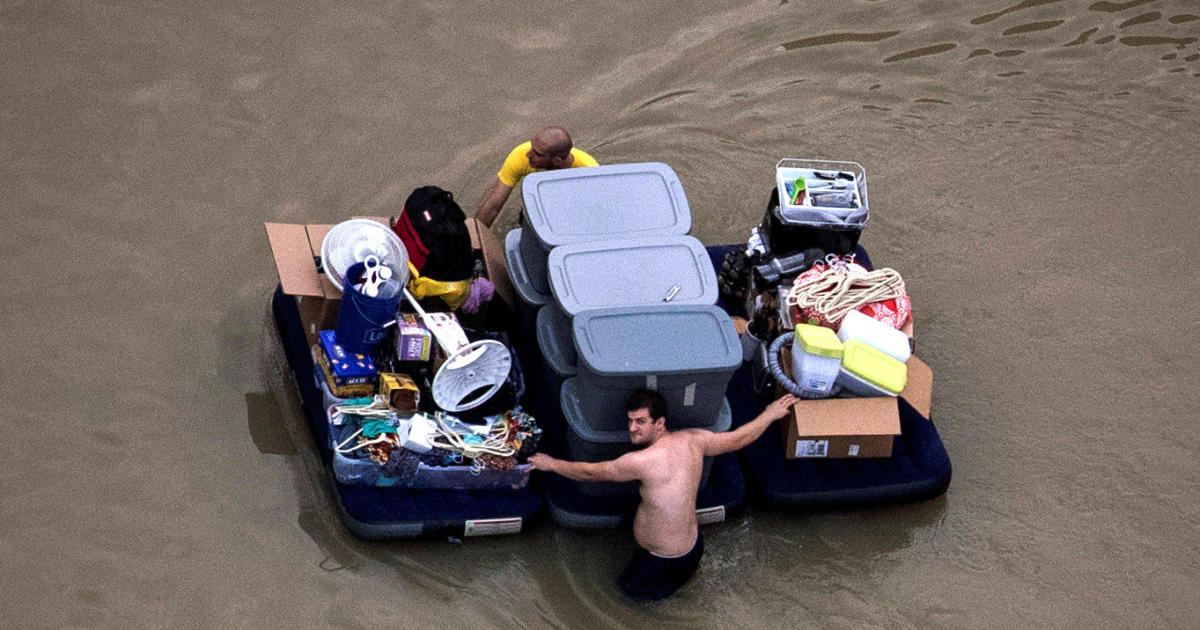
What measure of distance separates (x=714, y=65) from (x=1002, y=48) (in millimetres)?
2264

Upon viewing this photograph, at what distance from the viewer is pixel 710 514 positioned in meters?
6.65

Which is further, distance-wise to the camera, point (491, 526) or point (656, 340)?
point (491, 526)

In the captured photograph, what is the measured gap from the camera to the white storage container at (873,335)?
6.88 meters

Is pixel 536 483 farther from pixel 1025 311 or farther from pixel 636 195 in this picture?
pixel 1025 311

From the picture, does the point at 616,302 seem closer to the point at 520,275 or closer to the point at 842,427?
the point at 520,275

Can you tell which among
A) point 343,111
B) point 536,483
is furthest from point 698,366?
point 343,111

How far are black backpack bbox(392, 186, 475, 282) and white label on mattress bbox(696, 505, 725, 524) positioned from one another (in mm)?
1744

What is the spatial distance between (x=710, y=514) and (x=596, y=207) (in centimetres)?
175

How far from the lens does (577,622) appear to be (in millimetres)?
6285

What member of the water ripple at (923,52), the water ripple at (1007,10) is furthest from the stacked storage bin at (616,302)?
the water ripple at (1007,10)

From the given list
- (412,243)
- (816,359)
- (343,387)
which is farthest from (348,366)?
(816,359)

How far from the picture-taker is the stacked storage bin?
6188 millimetres

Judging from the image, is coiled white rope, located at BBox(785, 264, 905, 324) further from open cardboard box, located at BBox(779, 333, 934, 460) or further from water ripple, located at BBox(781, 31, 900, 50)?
water ripple, located at BBox(781, 31, 900, 50)

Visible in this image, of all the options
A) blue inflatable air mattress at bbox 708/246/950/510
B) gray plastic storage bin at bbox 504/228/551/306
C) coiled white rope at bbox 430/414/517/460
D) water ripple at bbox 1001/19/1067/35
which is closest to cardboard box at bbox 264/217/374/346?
coiled white rope at bbox 430/414/517/460
